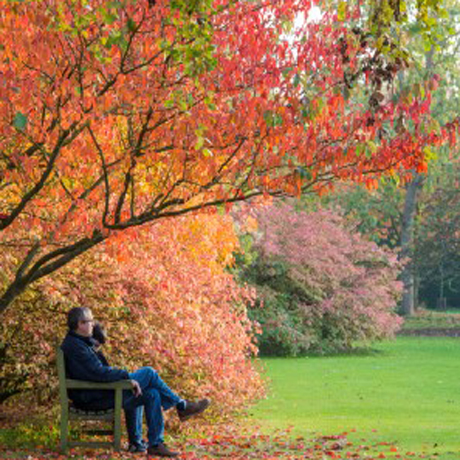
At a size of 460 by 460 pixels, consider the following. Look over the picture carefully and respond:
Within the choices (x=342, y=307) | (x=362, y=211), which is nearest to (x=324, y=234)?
(x=342, y=307)

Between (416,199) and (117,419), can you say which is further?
→ (416,199)

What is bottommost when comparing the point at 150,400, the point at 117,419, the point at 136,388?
the point at 117,419

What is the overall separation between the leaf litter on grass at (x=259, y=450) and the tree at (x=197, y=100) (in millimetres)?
1838

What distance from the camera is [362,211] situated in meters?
40.0

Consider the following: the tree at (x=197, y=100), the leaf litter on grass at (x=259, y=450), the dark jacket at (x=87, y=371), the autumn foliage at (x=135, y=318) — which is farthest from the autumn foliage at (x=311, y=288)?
the tree at (x=197, y=100)

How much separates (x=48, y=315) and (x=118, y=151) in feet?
6.69

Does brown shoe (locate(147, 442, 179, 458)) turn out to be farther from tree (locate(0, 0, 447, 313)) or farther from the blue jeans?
tree (locate(0, 0, 447, 313))

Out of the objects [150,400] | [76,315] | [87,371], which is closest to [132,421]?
[150,400]

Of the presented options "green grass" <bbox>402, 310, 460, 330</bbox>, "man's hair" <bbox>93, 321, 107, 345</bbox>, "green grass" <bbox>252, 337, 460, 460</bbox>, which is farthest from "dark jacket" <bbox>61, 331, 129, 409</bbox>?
"green grass" <bbox>402, 310, 460, 330</bbox>

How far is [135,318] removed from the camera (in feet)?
34.4

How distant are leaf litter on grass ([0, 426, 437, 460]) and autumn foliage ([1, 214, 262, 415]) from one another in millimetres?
812

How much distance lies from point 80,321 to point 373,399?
8217mm

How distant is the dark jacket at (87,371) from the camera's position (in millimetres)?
8266

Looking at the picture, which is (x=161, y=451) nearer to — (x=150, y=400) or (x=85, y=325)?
(x=150, y=400)
